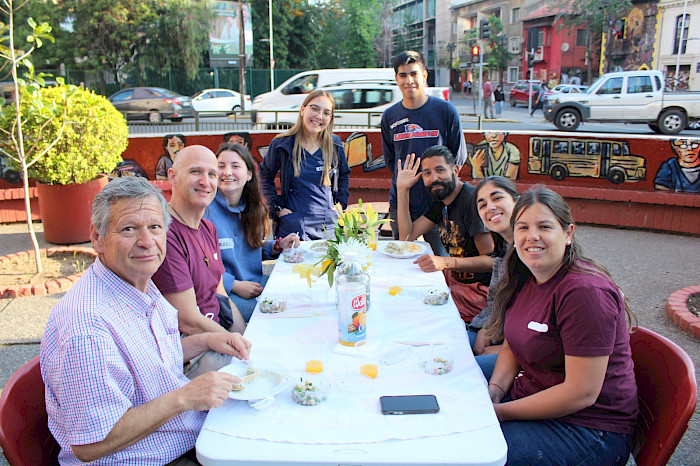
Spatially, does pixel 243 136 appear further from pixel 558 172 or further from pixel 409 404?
pixel 409 404

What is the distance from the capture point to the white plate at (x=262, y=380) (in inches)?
77.9

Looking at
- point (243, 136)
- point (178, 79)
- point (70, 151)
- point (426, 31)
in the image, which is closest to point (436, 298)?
point (70, 151)

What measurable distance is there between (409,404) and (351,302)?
1.71ft

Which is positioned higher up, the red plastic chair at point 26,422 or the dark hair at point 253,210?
the dark hair at point 253,210

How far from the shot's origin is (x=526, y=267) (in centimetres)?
247

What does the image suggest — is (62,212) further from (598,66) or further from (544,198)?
(598,66)

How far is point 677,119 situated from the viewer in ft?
53.3

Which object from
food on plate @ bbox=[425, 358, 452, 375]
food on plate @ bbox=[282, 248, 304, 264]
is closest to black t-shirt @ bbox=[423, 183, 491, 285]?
food on plate @ bbox=[282, 248, 304, 264]

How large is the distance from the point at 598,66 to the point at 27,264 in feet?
134

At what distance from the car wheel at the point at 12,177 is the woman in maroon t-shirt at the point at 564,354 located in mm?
7825

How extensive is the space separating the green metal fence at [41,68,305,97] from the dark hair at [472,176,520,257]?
3141 centimetres

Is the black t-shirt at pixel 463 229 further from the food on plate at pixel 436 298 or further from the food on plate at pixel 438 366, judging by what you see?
the food on plate at pixel 438 366

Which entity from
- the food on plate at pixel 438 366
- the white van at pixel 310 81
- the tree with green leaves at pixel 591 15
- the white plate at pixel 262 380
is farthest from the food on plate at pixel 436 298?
the tree with green leaves at pixel 591 15

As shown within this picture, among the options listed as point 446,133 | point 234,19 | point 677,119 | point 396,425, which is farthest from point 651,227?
point 234,19
